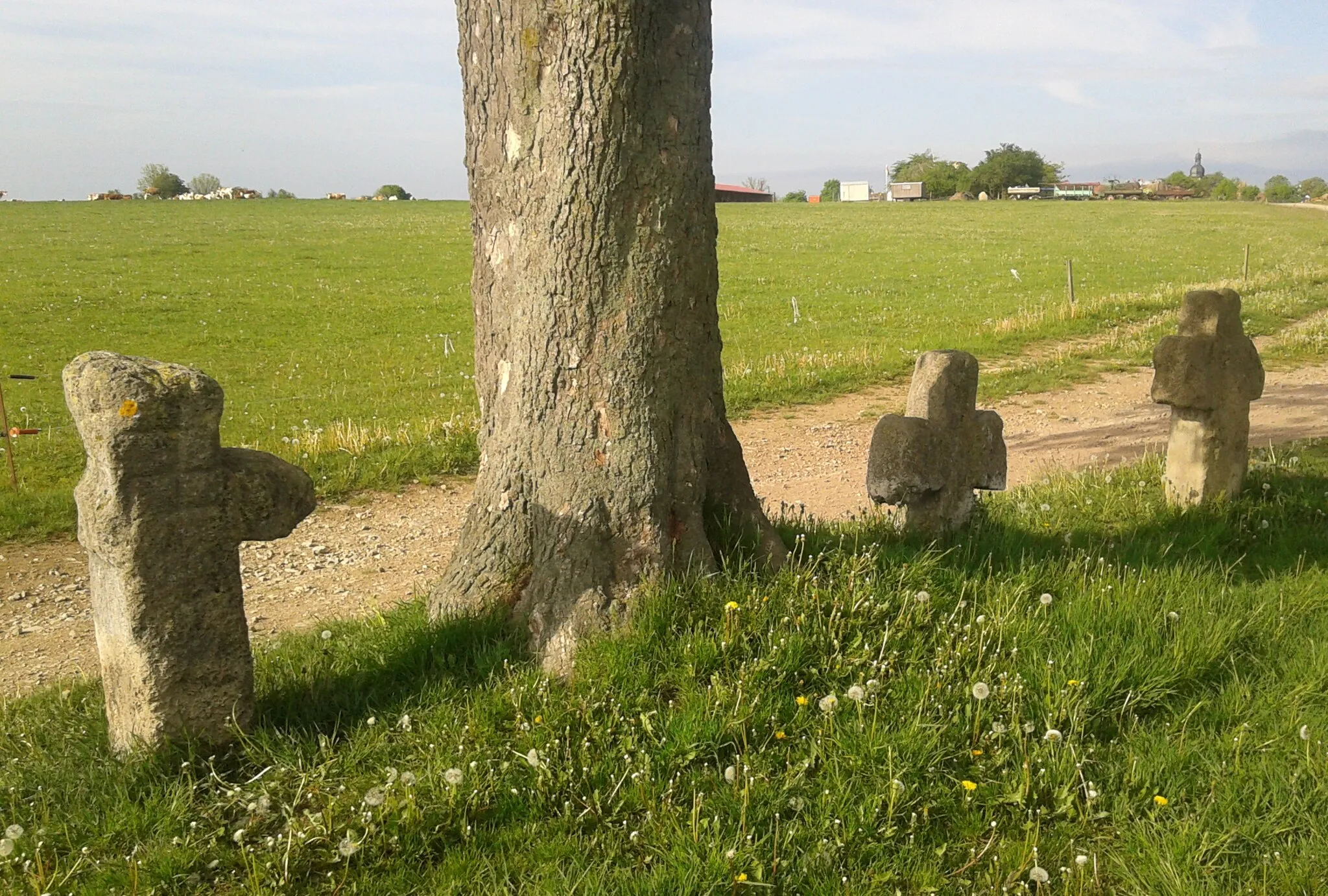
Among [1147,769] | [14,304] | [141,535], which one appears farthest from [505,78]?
[14,304]

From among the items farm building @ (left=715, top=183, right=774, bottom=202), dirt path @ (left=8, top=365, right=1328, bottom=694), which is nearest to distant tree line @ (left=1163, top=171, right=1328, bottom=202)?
farm building @ (left=715, top=183, right=774, bottom=202)

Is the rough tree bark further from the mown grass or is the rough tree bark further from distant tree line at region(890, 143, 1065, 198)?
distant tree line at region(890, 143, 1065, 198)

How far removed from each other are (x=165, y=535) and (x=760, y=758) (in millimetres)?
2359

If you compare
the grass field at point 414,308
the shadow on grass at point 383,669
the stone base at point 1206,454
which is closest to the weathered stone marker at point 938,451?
the stone base at point 1206,454

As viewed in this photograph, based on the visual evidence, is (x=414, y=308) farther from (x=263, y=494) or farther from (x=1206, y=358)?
(x=263, y=494)

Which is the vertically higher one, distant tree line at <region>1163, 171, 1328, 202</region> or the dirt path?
distant tree line at <region>1163, 171, 1328, 202</region>

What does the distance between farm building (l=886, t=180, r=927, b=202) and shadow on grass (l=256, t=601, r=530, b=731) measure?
125 m

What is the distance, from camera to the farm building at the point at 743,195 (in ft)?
358

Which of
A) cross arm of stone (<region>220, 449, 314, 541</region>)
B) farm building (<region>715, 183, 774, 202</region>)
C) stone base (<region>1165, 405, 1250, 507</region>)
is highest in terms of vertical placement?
farm building (<region>715, 183, 774, 202</region>)

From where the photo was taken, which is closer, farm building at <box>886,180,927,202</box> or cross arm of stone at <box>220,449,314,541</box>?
cross arm of stone at <box>220,449,314,541</box>

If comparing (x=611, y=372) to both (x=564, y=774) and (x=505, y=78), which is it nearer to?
(x=505, y=78)

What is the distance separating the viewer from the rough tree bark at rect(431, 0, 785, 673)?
174 inches

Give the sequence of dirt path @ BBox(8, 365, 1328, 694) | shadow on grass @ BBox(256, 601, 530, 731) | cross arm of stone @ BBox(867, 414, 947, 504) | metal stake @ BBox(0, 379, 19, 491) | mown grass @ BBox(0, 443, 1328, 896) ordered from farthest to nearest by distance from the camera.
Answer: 1. metal stake @ BBox(0, 379, 19, 491)
2. dirt path @ BBox(8, 365, 1328, 694)
3. cross arm of stone @ BBox(867, 414, 947, 504)
4. shadow on grass @ BBox(256, 601, 530, 731)
5. mown grass @ BBox(0, 443, 1328, 896)

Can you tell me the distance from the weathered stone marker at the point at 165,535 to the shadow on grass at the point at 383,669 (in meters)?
0.27
